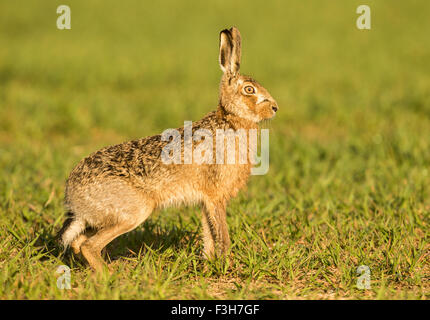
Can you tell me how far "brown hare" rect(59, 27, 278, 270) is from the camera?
3984mm

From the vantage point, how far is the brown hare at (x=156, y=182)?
398cm

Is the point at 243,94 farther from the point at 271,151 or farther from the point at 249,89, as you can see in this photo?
the point at 271,151

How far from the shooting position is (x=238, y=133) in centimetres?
445

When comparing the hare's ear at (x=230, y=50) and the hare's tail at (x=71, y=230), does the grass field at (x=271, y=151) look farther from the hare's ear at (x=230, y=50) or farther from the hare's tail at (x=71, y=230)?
Result: the hare's ear at (x=230, y=50)

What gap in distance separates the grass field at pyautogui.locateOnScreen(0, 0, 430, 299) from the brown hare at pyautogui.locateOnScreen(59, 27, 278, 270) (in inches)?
10.1

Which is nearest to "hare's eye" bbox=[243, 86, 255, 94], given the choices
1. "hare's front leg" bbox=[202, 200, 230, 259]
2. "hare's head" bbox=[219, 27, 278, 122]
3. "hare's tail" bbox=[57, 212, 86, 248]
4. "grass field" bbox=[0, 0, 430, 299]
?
"hare's head" bbox=[219, 27, 278, 122]

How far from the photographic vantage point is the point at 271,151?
7891mm

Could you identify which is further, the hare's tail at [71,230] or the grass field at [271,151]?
the hare's tail at [71,230]

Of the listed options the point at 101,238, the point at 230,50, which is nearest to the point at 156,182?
the point at 101,238

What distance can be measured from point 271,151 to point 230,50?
3.67 m

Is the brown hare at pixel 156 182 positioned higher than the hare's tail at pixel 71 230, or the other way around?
the brown hare at pixel 156 182

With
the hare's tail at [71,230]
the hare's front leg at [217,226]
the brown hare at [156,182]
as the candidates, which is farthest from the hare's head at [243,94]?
the hare's tail at [71,230]
